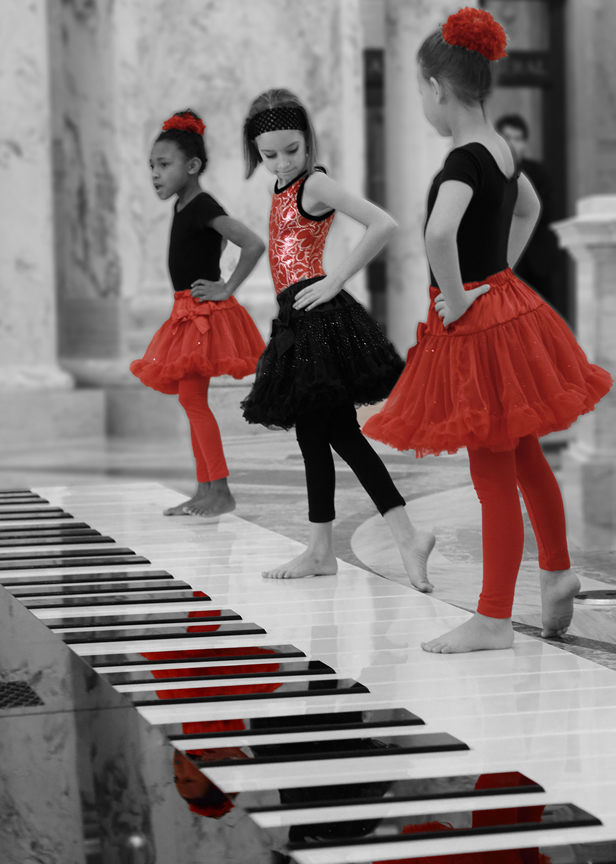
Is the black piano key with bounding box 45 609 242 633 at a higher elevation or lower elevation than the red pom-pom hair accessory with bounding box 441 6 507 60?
lower

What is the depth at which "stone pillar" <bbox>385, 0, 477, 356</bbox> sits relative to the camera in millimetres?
11609

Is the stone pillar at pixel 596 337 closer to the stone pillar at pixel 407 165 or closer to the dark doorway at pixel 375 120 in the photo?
the stone pillar at pixel 407 165

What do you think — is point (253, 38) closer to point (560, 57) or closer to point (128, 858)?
point (560, 57)

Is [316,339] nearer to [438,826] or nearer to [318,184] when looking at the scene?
[318,184]

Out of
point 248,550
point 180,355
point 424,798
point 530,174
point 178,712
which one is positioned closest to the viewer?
point 424,798

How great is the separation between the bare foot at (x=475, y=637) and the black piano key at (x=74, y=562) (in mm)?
1419

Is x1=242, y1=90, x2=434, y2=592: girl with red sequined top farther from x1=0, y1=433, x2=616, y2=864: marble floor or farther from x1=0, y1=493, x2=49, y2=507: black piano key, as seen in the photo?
A: x1=0, y1=493, x2=49, y2=507: black piano key

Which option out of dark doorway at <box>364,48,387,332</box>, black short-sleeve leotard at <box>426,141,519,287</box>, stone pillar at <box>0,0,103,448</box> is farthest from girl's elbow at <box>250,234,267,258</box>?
dark doorway at <box>364,48,387,332</box>

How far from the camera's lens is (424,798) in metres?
2.04

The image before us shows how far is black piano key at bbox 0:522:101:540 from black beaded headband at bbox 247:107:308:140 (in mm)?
1639

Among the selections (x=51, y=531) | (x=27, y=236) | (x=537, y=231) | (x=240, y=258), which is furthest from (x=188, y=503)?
(x=537, y=231)

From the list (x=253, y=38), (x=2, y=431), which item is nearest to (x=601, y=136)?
(x=253, y=38)

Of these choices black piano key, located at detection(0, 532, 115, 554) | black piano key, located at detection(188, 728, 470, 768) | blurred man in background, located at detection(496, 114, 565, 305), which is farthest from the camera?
blurred man in background, located at detection(496, 114, 565, 305)

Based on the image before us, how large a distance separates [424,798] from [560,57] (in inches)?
553
